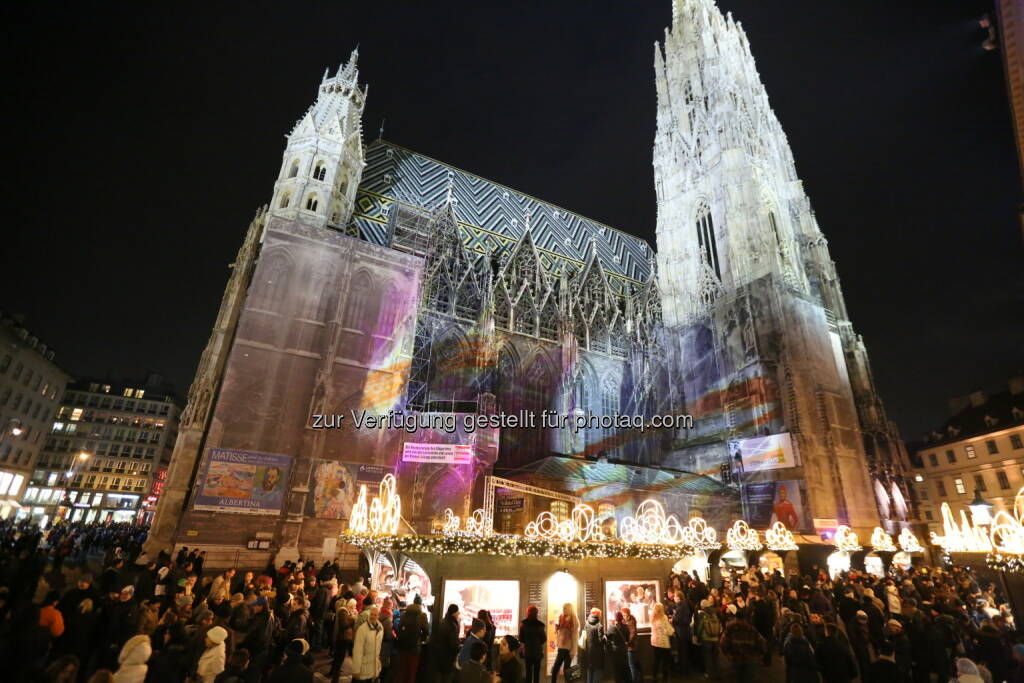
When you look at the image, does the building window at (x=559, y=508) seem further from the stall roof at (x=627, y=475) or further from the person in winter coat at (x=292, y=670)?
the person in winter coat at (x=292, y=670)

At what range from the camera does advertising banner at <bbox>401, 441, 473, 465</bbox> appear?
68.0 ft

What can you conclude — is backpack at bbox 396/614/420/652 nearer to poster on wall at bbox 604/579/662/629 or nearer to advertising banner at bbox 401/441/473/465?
poster on wall at bbox 604/579/662/629

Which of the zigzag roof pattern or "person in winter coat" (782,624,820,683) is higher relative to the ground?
the zigzag roof pattern

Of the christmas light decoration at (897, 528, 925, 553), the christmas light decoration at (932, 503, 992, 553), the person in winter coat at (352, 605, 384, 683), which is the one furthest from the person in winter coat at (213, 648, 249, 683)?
the christmas light decoration at (897, 528, 925, 553)

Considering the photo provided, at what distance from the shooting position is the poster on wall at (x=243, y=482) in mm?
17672

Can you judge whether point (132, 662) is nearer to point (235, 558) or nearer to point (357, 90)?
point (235, 558)

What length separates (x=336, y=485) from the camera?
19.4 m

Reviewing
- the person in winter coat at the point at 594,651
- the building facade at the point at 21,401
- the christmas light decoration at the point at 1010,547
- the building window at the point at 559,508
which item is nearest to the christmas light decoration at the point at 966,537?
the christmas light decoration at the point at 1010,547

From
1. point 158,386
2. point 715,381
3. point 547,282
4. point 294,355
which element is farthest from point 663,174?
point 158,386

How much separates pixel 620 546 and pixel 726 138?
3331 cm

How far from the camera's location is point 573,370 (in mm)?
29250

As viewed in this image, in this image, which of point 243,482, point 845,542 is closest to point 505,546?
point 243,482

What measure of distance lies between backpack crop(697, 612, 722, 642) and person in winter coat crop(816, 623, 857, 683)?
2.77 m

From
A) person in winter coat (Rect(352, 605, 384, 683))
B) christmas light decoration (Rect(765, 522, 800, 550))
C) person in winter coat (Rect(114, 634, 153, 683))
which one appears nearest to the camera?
person in winter coat (Rect(114, 634, 153, 683))
